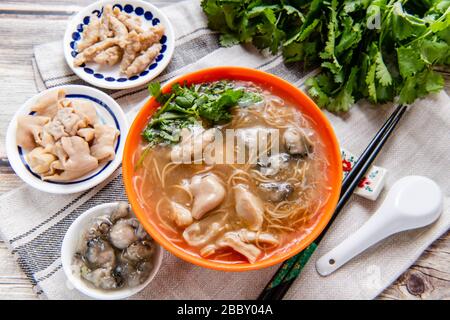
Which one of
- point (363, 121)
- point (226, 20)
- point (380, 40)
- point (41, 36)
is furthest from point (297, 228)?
point (41, 36)

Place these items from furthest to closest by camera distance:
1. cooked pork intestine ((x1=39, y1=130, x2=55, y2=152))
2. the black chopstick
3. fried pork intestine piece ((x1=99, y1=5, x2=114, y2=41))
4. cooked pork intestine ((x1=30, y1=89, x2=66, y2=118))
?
1. fried pork intestine piece ((x1=99, y1=5, x2=114, y2=41))
2. cooked pork intestine ((x1=30, y1=89, x2=66, y2=118))
3. cooked pork intestine ((x1=39, y1=130, x2=55, y2=152))
4. the black chopstick

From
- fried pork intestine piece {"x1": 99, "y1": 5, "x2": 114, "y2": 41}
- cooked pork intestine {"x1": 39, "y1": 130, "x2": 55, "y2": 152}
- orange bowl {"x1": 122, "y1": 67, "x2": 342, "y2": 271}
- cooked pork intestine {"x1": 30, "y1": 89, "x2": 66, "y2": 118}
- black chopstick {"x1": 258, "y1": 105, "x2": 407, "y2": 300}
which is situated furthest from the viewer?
fried pork intestine piece {"x1": 99, "y1": 5, "x2": 114, "y2": 41}

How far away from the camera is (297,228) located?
2.17 meters

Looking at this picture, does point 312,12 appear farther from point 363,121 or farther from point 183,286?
point 183,286

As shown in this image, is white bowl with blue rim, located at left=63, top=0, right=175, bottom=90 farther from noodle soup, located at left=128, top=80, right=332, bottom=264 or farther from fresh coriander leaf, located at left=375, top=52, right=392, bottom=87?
fresh coriander leaf, located at left=375, top=52, right=392, bottom=87

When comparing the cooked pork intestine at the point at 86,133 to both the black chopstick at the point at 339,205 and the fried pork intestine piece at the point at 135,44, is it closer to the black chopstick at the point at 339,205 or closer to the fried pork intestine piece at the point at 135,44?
the fried pork intestine piece at the point at 135,44

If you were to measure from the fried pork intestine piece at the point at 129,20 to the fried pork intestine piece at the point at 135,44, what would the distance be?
6cm

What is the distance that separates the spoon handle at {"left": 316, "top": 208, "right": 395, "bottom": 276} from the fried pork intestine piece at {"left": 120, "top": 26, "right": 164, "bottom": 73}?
160cm

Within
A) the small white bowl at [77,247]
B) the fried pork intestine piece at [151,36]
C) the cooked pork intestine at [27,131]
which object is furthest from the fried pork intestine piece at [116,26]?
the small white bowl at [77,247]

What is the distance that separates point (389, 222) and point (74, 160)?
167 cm

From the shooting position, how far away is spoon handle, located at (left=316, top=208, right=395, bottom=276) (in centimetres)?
241

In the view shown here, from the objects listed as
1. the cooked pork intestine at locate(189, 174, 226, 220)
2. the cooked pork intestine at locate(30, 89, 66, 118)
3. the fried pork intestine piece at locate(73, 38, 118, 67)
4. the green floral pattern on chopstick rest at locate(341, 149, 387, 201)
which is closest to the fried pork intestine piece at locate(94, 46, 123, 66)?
the fried pork intestine piece at locate(73, 38, 118, 67)

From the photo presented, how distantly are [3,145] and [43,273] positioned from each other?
0.79 meters

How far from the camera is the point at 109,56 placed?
280 cm
